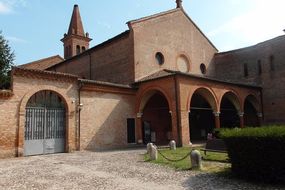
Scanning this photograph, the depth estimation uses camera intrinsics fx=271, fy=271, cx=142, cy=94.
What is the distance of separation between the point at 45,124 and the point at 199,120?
51.6 ft

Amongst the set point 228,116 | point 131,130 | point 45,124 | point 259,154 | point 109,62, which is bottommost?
point 259,154

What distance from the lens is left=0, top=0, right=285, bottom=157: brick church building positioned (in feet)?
48.2

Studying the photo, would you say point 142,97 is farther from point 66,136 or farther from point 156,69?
point 66,136

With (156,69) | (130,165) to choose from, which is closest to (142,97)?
(156,69)

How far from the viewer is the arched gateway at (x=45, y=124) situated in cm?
1451

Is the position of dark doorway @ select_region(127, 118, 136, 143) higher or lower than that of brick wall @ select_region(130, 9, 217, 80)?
lower

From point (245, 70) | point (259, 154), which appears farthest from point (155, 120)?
point (259, 154)

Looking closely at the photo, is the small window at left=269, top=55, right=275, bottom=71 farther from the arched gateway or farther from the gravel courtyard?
the gravel courtyard

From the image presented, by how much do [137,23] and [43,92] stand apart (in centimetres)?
981

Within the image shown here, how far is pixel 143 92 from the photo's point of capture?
19.6 meters

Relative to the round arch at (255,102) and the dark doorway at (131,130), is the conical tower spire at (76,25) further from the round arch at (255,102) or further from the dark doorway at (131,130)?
the round arch at (255,102)

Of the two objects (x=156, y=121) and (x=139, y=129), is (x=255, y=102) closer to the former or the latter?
(x=156, y=121)

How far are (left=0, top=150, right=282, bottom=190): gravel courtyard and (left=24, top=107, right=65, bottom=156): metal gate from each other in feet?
12.5

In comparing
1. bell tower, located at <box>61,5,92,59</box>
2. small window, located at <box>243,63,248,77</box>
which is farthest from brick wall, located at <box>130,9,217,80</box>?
bell tower, located at <box>61,5,92,59</box>
